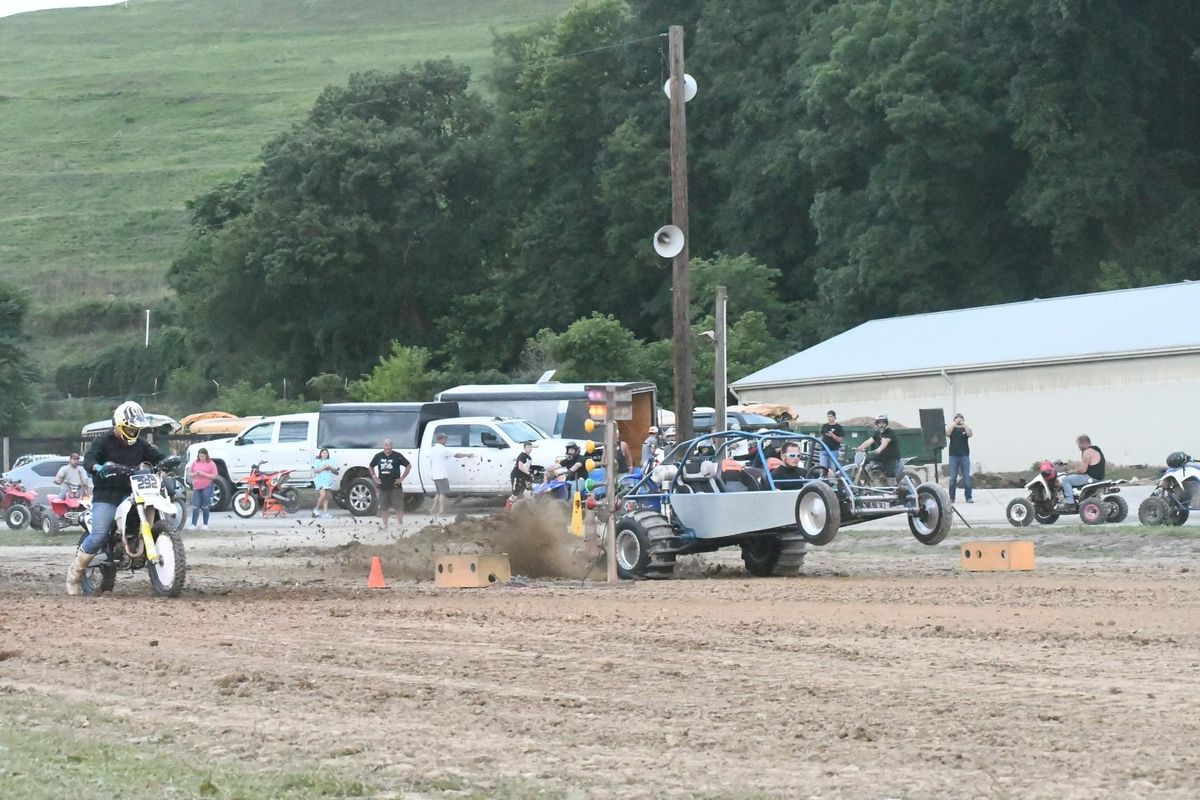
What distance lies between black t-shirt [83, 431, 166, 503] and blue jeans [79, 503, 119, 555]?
0.18ft

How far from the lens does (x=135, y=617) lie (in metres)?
13.8

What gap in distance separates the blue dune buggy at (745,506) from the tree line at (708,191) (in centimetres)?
3912

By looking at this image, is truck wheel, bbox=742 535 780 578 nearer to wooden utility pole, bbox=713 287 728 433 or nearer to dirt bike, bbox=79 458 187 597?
dirt bike, bbox=79 458 187 597

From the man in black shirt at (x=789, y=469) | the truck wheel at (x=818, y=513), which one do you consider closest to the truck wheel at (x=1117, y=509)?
the man in black shirt at (x=789, y=469)

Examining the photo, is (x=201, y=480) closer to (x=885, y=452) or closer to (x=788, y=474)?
(x=885, y=452)

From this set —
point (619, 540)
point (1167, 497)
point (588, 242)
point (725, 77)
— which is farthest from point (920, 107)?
point (619, 540)

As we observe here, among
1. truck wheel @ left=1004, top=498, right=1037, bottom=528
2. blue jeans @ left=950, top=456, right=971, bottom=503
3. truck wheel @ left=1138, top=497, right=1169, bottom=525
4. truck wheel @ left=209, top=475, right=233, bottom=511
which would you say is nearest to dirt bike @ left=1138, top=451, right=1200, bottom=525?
truck wheel @ left=1138, top=497, right=1169, bottom=525

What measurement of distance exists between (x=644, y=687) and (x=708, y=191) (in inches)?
2603

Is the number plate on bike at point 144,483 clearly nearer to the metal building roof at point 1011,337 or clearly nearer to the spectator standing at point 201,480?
the spectator standing at point 201,480

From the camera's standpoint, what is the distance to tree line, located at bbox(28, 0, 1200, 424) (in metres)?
62.0

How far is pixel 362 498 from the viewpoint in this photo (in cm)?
3656

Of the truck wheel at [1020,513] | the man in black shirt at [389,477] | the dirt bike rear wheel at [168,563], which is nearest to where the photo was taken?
the dirt bike rear wheel at [168,563]

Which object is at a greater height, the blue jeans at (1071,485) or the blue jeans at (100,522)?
the blue jeans at (1071,485)

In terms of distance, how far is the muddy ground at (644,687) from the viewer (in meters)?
7.39
